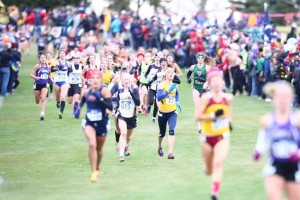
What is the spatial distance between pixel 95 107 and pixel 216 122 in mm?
2737

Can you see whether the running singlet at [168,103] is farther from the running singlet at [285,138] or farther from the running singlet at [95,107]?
the running singlet at [285,138]

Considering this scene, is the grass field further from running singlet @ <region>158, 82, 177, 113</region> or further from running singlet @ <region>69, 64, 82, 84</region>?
running singlet @ <region>69, 64, 82, 84</region>

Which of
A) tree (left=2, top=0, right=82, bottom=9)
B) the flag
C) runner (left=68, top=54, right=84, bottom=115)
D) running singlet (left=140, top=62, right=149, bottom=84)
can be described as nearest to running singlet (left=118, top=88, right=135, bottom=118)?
runner (left=68, top=54, right=84, bottom=115)

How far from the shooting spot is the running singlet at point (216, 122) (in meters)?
14.8

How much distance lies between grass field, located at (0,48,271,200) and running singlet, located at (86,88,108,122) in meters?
1.22

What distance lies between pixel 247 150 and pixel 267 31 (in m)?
16.6

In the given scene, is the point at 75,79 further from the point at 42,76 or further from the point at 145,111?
the point at 145,111

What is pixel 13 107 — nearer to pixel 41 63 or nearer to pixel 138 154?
pixel 41 63

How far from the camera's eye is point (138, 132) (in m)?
25.2

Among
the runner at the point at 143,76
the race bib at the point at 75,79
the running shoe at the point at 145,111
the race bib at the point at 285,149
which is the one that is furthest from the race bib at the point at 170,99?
the running shoe at the point at 145,111

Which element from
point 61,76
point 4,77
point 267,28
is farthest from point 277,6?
point 61,76

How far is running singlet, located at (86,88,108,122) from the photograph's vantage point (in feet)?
54.6

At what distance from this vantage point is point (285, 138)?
40.9 ft

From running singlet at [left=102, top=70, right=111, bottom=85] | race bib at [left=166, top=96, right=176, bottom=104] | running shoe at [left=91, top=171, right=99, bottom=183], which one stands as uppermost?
running singlet at [left=102, top=70, right=111, bottom=85]
